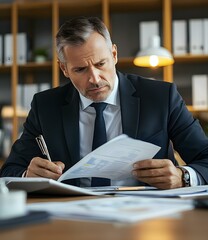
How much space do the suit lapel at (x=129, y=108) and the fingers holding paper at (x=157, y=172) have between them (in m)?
0.41

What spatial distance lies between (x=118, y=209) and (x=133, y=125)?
3.42ft

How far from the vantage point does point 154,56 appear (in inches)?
146

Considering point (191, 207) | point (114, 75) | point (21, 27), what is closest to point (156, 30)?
point (21, 27)

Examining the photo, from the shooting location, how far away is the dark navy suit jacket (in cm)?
188

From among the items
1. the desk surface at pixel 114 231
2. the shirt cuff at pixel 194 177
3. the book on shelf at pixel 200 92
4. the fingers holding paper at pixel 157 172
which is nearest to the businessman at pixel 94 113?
the shirt cuff at pixel 194 177

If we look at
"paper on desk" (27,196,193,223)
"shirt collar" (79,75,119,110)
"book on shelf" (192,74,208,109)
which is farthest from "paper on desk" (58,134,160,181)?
"book on shelf" (192,74,208,109)

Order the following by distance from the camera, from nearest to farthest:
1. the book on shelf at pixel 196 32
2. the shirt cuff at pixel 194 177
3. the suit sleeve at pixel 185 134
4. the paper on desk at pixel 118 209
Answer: the paper on desk at pixel 118 209, the shirt cuff at pixel 194 177, the suit sleeve at pixel 185 134, the book on shelf at pixel 196 32

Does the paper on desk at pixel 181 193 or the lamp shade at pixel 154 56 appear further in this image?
the lamp shade at pixel 154 56

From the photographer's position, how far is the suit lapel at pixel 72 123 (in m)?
1.88

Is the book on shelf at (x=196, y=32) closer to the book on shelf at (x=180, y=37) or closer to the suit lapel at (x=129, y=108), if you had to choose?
the book on shelf at (x=180, y=37)

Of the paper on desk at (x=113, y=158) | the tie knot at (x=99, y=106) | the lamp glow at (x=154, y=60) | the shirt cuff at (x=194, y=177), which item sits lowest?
the shirt cuff at (x=194, y=177)

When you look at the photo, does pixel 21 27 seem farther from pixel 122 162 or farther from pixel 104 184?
pixel 122 162

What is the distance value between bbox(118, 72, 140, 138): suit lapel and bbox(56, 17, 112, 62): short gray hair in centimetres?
19

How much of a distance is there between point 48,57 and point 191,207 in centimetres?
368
